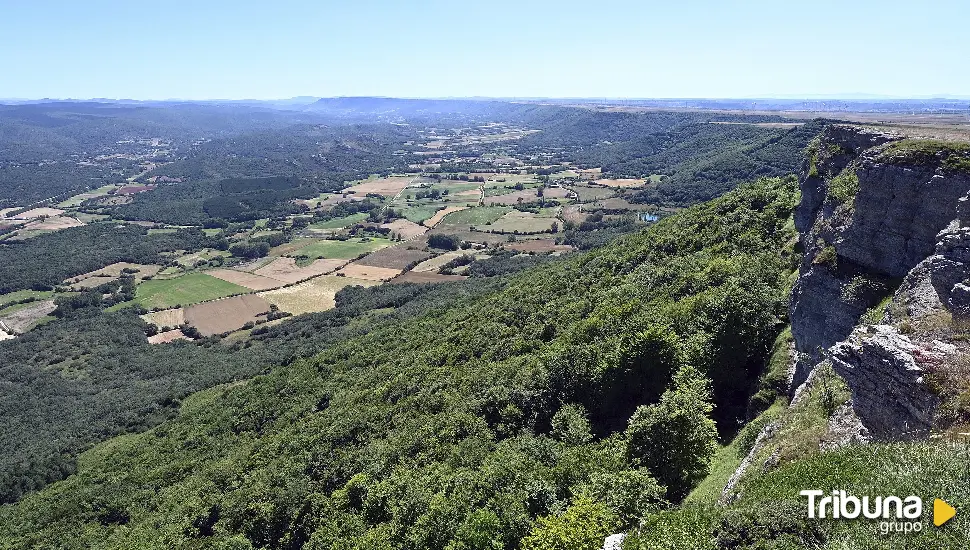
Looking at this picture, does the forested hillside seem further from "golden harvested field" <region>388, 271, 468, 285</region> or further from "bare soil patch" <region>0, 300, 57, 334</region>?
"bare soil patch" <region>0, 300, 57, 334</region>

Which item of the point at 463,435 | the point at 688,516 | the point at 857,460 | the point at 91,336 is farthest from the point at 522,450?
the point at 91,336

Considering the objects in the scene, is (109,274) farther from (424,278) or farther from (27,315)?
(424,278)

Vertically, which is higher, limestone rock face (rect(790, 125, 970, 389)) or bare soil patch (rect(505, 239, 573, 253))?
limestone rock face (rect(790, 125, 970, 389))

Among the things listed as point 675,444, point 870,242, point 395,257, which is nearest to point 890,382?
point 675,444

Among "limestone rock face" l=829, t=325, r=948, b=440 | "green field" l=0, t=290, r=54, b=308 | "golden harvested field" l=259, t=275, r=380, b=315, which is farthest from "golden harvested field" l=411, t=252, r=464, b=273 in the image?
"limestone rock face" l=829, t=325, r=948, b=440

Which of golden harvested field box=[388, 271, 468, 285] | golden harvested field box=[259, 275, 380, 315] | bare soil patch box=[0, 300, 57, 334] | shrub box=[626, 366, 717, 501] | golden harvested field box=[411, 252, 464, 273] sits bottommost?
bare soil patch box=[0, 300, 57, 334]
